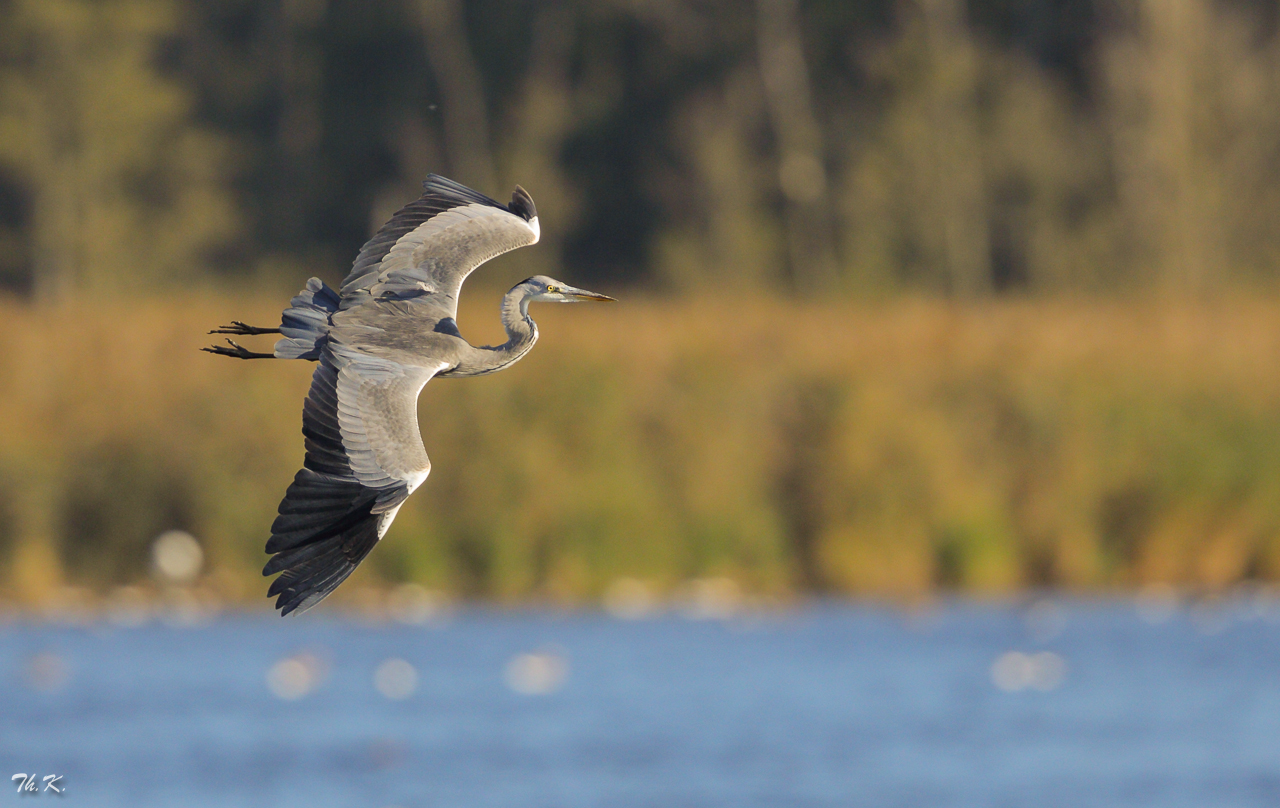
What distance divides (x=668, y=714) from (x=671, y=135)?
66.8 feet

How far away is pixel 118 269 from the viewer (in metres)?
36.0

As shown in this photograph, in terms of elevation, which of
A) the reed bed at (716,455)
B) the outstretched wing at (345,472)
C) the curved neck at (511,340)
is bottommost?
the outstretched wing at (345,472)

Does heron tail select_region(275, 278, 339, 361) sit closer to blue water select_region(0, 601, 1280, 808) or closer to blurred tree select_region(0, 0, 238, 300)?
blue water select_region(0, 601, 1280, 808)

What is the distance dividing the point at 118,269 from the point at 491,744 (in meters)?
20.4

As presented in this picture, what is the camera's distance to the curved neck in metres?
4.71

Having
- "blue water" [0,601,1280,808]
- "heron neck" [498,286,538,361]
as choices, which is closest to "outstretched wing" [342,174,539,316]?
"heron neck" [498,286,538,361]

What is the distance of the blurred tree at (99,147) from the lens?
3531 cm

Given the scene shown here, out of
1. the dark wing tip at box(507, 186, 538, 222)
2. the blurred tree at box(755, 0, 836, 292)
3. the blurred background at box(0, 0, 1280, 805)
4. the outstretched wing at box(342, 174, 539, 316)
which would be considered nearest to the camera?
the outstretched wing at box(342, 174, 539, 316)

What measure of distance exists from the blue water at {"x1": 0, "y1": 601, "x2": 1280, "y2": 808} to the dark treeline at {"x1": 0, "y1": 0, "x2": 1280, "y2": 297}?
11941mm

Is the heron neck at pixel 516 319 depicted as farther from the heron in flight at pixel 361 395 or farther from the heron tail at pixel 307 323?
the heron tail at pixel 307 323

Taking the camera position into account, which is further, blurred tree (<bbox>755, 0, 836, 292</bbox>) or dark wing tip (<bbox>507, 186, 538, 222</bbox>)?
blurred tree (<bbox>755, 0, 836, 292</bbox>)

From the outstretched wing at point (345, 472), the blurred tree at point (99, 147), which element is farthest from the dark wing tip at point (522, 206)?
the blurred tree at point (99, 147)

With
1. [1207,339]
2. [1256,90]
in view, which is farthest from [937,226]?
[1207,339]

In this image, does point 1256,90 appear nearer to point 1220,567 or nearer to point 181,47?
point 1220,567
